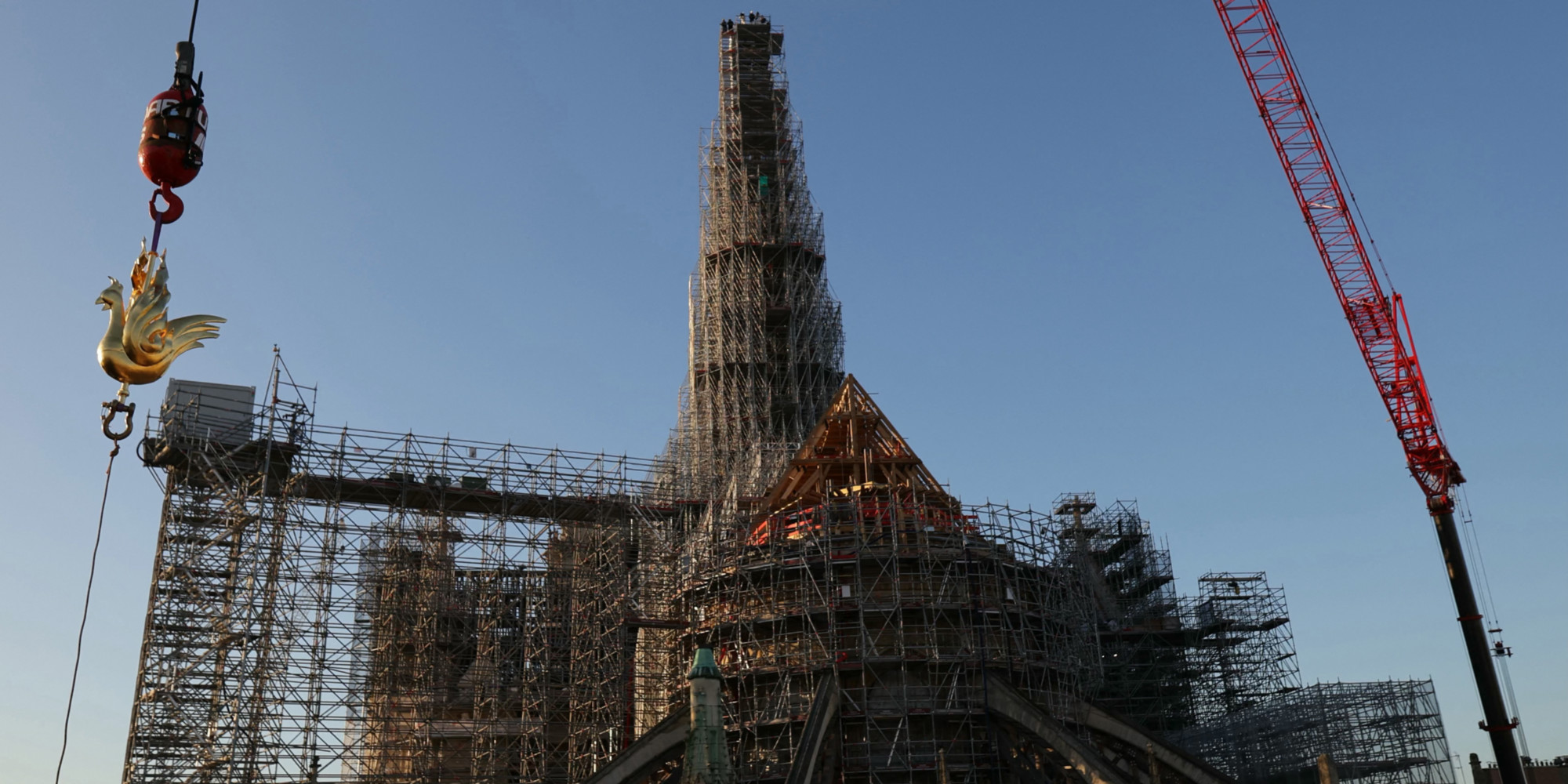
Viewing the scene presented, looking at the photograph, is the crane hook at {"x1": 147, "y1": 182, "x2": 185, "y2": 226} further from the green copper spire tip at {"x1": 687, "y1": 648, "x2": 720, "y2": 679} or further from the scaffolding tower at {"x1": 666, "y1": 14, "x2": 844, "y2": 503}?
the scaffolding tower at {"x1": 666, "y1": 14, "x2": 844, "y2": 503}

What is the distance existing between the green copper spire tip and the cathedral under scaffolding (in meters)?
0.23

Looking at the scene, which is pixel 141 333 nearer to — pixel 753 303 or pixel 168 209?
pixel 168 209

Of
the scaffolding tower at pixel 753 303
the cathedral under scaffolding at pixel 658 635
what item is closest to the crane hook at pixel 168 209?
the cathedral under scaffolding at pixel 658 635

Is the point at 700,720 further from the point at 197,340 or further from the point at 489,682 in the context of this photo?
the point at 197,340

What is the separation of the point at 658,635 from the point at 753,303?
23531mm

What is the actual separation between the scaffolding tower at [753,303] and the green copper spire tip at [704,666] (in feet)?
74.6

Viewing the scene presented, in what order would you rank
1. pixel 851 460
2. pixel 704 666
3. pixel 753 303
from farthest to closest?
pixel 753 303, pixel 851 460, pixel 704 666

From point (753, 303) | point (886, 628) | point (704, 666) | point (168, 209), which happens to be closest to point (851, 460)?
point (886, 628)

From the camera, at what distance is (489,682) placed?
159 ft

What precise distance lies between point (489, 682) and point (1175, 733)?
118 ft

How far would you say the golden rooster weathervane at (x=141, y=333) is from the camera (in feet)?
39.9

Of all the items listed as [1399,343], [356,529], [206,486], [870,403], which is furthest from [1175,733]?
[206,486]

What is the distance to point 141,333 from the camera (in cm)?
1229

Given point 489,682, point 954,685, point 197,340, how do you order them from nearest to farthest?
point 197,340 → point 954,685 → point 489,682
